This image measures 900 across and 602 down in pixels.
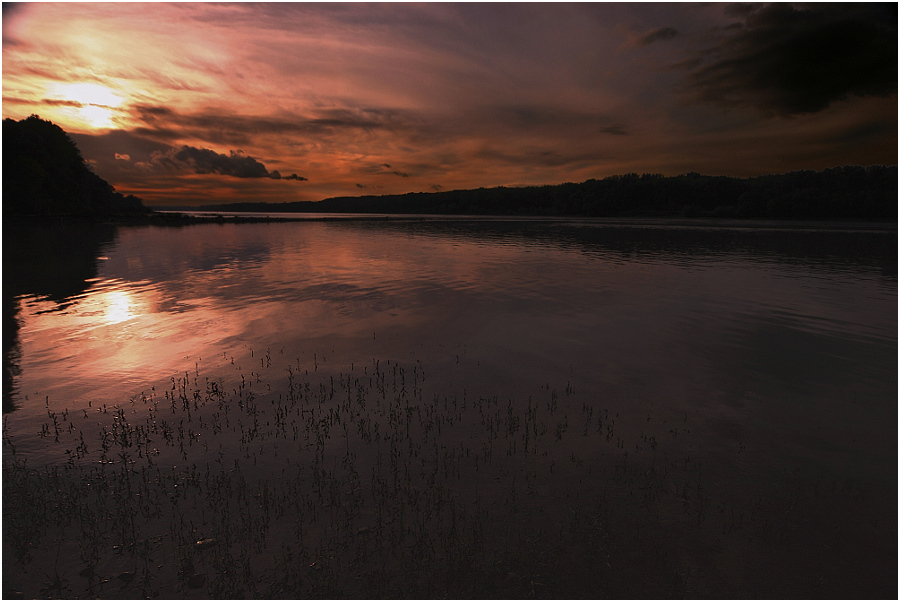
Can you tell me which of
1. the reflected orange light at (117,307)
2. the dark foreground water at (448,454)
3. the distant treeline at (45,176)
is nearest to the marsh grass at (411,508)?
the dark foreground water at (448,454)

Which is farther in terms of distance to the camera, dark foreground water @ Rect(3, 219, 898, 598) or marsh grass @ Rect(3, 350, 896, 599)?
dark foreground water @ Rect(3, 219, 898, 598)

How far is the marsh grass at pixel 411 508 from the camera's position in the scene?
18.5 ft

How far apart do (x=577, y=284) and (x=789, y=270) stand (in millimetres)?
20600

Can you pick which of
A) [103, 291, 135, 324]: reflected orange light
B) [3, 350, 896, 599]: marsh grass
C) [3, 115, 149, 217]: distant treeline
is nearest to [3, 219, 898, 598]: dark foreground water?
[3, 350, 896, 599]: marsh grass

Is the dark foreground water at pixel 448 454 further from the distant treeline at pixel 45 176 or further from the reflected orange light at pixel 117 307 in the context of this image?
the distant treeline at pixel 45 176

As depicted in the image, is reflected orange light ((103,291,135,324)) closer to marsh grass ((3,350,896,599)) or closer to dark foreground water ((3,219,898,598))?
dark foreground water ((3,219,898,598))

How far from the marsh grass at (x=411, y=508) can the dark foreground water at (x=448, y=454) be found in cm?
4

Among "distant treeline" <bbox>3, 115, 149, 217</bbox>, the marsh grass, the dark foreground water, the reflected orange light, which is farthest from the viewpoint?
"distant treeline" <bbox>3, 115, 149, 217</bbox>

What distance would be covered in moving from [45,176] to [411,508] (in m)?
144

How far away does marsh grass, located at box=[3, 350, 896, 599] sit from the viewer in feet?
18.5

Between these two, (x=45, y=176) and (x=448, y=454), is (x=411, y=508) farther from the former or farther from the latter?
(x=45, y=176)

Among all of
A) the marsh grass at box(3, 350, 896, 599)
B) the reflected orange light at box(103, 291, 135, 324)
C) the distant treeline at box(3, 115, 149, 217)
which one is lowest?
the marsh grass at box(3, 350, 896, 599)

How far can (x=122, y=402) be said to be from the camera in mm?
10562

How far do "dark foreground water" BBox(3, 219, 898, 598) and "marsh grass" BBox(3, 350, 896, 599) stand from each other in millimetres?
37
